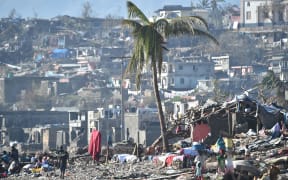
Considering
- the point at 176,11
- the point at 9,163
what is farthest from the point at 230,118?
the point at 176,11

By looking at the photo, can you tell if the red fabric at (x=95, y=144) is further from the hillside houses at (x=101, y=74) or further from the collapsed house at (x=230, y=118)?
the hillside houses at (x=101, y=74)

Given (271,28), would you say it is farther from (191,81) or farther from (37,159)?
(37,159)

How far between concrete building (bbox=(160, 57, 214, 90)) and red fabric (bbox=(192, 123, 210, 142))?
53.6 m

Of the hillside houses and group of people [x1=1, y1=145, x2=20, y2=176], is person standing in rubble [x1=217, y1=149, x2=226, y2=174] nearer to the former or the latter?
group of people [x1=1, y1=145, x2=20, y2=176]

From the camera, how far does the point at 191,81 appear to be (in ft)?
282

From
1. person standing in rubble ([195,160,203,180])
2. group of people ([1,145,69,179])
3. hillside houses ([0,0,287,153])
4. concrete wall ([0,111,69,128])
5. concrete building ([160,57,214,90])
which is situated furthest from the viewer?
concrete building ([160,57,214,90])

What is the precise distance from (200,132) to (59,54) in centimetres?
8096

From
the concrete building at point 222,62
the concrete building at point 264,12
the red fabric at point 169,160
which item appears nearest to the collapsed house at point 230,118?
the red fabric at point 169,160

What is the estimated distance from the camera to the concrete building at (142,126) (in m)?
45.6

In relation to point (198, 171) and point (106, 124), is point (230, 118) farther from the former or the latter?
point (106, 124)

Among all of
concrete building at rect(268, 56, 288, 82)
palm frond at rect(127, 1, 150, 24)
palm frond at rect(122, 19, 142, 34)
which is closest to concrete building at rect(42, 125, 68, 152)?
concrete building at rect(268, 56, 288, 82)

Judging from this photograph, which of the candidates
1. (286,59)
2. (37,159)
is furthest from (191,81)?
(37,159)

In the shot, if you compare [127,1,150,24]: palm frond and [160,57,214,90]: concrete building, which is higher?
[127,1,150,24]: palm frond

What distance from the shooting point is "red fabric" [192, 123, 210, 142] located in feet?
92.3
